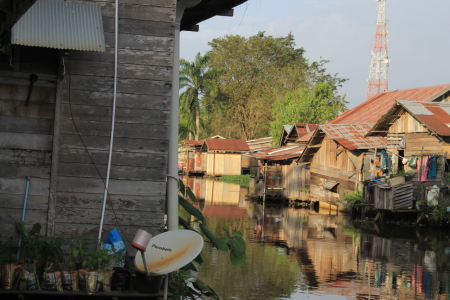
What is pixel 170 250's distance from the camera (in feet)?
19.4

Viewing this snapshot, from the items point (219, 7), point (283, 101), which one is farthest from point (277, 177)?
point (219, 7)

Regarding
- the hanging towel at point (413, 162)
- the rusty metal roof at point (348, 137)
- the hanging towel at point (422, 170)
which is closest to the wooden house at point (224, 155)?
the rusty metal roof at point (348, 137)

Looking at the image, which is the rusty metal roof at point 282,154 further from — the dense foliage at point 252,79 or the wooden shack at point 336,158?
the dense foliage at point 252,79

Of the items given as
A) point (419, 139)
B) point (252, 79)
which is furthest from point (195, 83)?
point (419, 139)

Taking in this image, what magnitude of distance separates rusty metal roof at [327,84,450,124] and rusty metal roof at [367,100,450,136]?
5.89 metres

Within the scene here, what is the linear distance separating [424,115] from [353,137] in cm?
485

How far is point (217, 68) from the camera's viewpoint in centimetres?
6350

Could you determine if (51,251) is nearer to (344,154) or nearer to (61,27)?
(61,27)

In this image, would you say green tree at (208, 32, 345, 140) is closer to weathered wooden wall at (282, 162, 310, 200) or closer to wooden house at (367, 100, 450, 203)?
weathered wooden wall at (282, 162, 310, 200)

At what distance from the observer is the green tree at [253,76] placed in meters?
60.8

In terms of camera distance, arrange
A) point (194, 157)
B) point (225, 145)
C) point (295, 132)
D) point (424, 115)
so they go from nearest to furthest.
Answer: point (424, 115) → point (295, 132) → point (225, 145) → point (194, 157)

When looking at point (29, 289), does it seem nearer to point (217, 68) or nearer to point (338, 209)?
point (338, 209)

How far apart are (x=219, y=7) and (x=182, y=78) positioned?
52308mm

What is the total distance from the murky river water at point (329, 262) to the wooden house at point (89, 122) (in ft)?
A: 4.80
